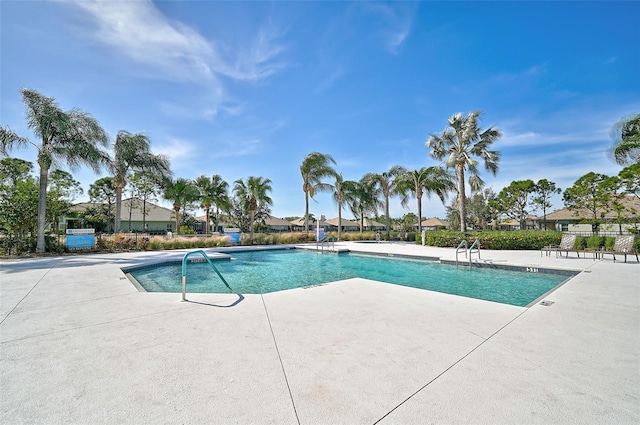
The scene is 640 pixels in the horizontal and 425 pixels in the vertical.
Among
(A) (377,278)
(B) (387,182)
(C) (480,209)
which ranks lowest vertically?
(A) (377,278)

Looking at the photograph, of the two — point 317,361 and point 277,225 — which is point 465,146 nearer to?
point 317,361

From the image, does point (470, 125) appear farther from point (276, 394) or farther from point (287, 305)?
point (276, 394)

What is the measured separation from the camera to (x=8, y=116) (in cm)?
1288

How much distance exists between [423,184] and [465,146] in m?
8.21

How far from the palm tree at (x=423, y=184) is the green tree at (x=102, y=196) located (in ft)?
111

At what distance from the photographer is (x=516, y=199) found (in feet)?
117

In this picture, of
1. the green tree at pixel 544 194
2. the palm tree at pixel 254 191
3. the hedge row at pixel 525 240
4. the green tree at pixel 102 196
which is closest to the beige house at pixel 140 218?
the green tree at pixel 102 196

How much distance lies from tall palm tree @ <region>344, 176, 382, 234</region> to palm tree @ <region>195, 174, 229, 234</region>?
1285cm

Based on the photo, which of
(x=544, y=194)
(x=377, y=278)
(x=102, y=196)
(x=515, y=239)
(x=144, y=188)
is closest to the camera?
(x=377, y=278)

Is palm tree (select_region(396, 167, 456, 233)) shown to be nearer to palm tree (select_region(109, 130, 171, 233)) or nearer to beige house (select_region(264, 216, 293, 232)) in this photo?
palm tree (select_region(109, 130, 171, 233))

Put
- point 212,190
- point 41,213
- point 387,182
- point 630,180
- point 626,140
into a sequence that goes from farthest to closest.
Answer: point 212,190, point 387,182, point 630,180, point 626,140, point 41,213

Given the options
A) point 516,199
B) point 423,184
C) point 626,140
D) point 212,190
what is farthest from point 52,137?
point 516,199

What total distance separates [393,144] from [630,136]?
11947mm

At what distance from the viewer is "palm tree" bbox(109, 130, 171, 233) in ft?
61.9
